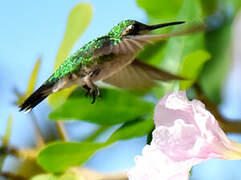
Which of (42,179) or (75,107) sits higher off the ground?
(75,107)

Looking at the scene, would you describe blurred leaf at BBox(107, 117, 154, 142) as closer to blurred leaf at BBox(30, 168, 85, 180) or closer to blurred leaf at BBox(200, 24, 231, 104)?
blurred leaf at BBox(30, 168, 85, 180)

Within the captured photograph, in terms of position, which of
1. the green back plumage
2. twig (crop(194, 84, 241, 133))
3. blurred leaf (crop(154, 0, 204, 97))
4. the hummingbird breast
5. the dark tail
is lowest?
twig (crop(194, 84, 241, 133))

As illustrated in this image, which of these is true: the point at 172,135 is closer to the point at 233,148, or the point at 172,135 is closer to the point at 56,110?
the point at 233,148

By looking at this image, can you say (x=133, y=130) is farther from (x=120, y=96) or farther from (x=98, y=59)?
(x=98, y=59)

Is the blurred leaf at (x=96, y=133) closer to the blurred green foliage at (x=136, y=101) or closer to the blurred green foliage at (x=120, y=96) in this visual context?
the blurred green foliage at (x=120, y=96)

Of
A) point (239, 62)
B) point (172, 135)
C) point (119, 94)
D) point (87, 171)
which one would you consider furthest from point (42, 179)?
point (239, 62)

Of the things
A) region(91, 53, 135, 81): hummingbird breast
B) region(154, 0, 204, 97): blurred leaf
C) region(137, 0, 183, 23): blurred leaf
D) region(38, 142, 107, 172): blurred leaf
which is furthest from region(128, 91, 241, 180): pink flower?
region(137, 0, 183, 23): blurred leaf

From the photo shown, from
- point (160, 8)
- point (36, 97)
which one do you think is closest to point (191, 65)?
point (160, 8)
